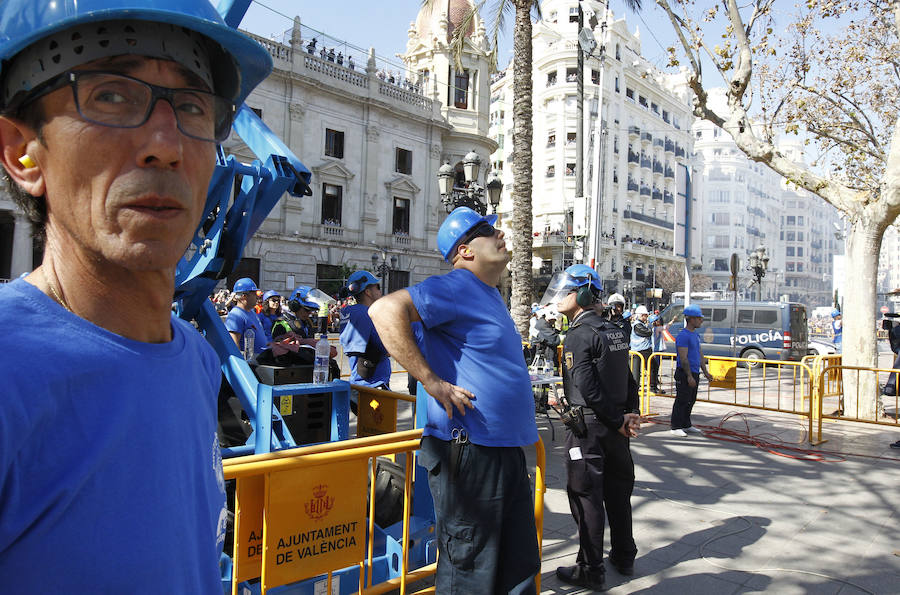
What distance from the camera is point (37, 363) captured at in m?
0.81

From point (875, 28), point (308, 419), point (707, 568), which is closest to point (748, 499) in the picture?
point (707, 568)

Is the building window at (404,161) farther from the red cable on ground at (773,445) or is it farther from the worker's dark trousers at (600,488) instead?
the worker's dark trousers at (600,488)

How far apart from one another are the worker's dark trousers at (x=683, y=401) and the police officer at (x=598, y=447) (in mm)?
4479

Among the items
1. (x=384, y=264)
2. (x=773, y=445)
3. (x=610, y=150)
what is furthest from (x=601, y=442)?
(x=610, y=150)

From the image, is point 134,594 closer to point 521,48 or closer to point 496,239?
point 496,239

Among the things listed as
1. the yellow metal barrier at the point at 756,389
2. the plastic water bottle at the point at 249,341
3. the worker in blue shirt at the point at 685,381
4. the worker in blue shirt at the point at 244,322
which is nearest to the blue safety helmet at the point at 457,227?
the plastic water bottle at the point at 249,341

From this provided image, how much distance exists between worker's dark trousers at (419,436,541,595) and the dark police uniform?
1360 mm

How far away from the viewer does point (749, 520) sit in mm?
5086

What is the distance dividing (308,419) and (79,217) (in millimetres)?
3578

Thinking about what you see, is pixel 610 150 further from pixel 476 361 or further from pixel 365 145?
pixel 476 361

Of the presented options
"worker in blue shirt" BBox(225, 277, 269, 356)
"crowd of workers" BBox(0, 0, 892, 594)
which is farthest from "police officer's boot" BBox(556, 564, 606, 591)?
"worker in blue shirt" BBox(225, 277, 269, 356)

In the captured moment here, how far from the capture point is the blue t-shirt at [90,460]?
769mm

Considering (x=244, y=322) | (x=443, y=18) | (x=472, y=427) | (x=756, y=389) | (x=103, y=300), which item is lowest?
(x=756, y=389)

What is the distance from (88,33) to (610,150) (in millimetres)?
59372
